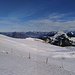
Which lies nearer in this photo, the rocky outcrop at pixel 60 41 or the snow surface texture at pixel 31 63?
the snow surface texture at pixel 31 63

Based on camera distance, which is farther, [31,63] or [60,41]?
[60,41]

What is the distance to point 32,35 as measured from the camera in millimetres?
78312

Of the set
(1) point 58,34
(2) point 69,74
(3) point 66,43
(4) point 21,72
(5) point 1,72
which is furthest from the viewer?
(1) point 58,34

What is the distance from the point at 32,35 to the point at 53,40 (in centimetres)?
2729

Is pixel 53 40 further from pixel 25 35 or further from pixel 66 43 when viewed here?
pixel 25 35

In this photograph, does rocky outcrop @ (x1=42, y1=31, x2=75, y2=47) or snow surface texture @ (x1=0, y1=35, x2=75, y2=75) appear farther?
rocky outcrop @ (x1=42, y1=31, x2=75, y2=47)

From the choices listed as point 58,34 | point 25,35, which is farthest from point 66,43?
point 25,35

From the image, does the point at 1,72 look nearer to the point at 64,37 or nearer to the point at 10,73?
the point at 10,73

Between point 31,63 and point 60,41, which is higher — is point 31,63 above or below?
below

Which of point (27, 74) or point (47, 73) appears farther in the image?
point (47, 73)

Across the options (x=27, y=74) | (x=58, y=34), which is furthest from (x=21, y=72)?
(x=58, y=34)

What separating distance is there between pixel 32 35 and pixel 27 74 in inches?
2551

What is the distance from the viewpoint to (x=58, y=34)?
4392 inches

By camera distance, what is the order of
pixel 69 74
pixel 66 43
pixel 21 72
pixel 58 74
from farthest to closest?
pixel 66 43 < pixel 69 74 < pixel 58 74 < pixel 21 72
